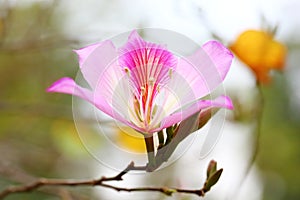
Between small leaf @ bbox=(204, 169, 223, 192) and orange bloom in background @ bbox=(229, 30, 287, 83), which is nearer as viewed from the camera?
small leaf @ bbox=(204, 169, 223, 192)

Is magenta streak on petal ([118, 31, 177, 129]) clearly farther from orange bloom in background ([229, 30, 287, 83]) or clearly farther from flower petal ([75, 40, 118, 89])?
orange bloom in background ([229, 30, 287, 83])

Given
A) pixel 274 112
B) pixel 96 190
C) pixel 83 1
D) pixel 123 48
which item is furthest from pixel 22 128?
pixel 274 112

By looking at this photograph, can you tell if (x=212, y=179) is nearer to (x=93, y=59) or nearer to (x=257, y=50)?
(x=93, y=59)

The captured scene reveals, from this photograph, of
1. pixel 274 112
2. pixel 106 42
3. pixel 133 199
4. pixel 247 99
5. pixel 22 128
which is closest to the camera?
pixel 106 42

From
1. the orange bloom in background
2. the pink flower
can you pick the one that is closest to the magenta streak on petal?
the pink flower

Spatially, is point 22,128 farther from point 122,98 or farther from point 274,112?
point 274,112

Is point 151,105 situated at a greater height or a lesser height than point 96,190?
greater

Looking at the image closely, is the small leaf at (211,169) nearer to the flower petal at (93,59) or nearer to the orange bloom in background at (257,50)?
the flower petal at (93,59)

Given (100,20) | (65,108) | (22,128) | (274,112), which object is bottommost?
(274,112)
